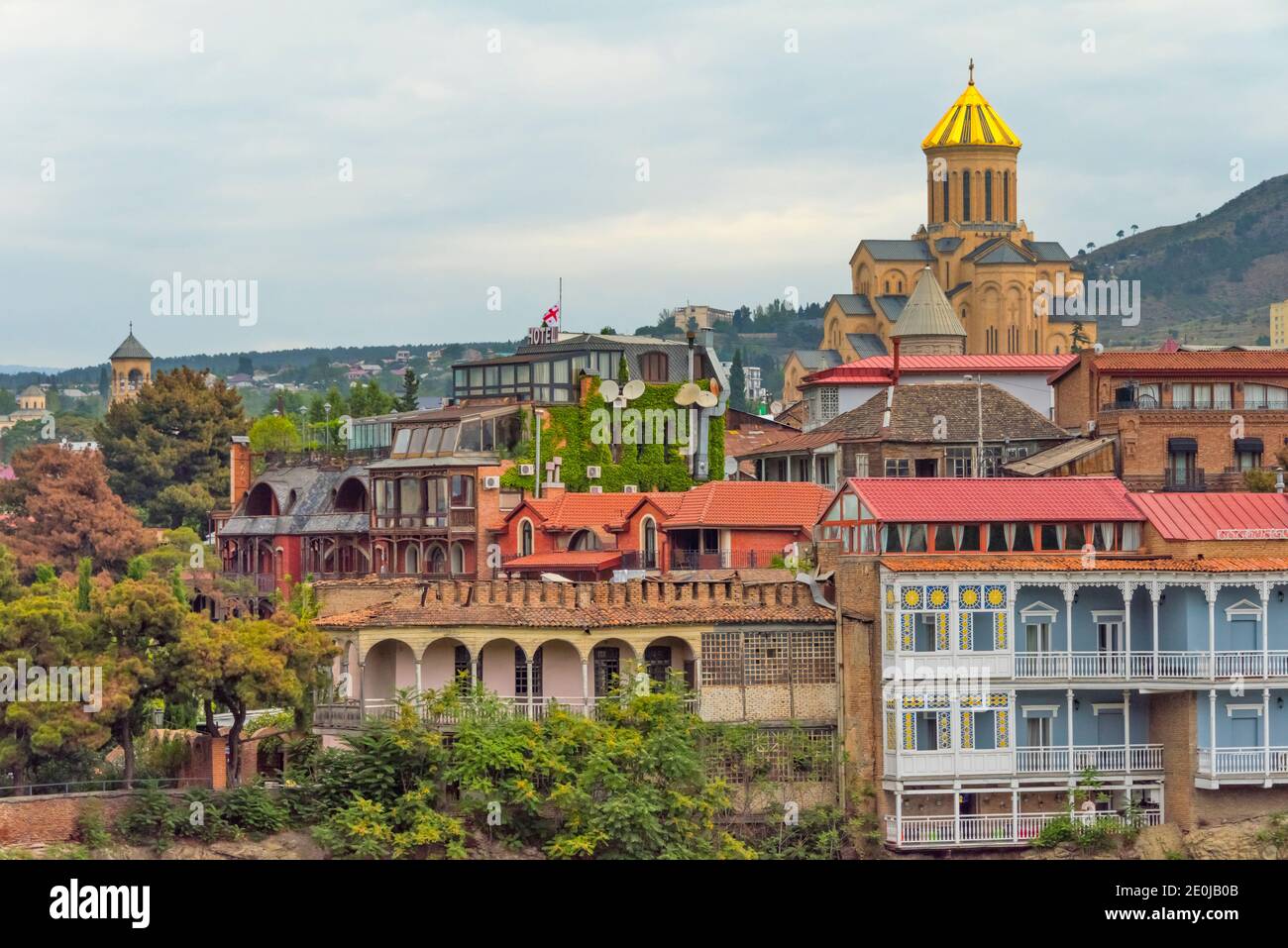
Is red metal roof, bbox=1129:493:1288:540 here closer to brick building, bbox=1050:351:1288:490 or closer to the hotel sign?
the hotel sign

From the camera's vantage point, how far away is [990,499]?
55938 mm

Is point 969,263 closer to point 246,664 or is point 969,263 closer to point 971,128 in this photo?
point 971,128

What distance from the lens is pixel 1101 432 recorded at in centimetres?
6806

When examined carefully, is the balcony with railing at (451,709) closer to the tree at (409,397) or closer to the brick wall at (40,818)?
the brick wall at (40,818)

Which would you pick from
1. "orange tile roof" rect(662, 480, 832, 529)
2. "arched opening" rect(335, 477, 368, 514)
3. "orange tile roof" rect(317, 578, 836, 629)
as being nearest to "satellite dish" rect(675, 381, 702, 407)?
"orange tile roof" rect(662, 480, 832, 529)

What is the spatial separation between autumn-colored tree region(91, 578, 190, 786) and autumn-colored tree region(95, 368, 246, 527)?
186 ft

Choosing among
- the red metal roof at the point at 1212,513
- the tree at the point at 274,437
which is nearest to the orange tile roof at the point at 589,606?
the red metal roof at the point at 1212,513

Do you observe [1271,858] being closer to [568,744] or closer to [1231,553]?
[1231,553]

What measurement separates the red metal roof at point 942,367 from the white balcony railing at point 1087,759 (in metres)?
26.0

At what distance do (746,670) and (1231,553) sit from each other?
11.2m

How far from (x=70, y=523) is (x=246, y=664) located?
144ft
